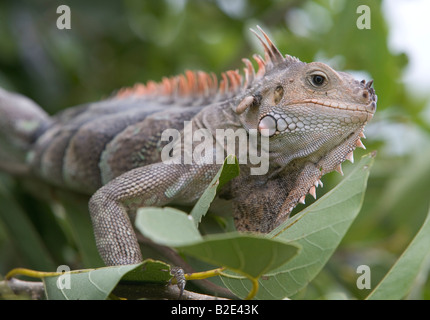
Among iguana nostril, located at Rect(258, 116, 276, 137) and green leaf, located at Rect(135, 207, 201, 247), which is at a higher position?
iguana nostril, located at Rect(258, 116, 276, 137)

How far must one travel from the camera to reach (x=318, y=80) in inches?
102

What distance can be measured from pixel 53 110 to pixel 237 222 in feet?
9.82

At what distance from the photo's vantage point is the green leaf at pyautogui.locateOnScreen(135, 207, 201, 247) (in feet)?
5.04

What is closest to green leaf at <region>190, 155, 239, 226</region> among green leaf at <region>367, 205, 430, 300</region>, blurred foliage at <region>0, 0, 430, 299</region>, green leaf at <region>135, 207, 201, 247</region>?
green leaf at <region>135, 207, 201, 247</region>

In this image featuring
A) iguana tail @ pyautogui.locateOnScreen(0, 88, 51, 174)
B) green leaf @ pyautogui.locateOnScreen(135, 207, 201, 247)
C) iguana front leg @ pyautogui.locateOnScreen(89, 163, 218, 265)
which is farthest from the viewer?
iguana tail @ pyautogui.locateOnScreen(0, 88, 51, 174)

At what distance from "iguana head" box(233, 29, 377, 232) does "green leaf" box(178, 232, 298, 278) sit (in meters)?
0.72

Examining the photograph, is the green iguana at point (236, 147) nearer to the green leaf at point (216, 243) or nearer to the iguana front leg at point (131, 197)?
the iguana front leg at point (131, 197)

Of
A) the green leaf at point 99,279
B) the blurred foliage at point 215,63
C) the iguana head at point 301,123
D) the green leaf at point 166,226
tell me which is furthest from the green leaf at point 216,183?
the blurred foliage at point 215,63

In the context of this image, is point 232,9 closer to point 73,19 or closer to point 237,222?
point 73,19

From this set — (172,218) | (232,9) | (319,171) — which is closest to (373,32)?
(232,9)

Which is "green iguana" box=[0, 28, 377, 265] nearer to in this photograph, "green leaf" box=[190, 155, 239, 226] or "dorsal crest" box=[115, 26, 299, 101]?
"dorsal crest" box=[115, 26, 299, 101]

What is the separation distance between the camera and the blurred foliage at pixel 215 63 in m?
3.87

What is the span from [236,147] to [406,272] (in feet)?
3.66
